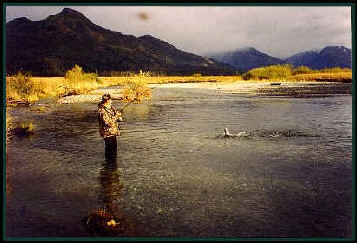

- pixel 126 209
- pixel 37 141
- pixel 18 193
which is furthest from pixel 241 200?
pixel 37 141

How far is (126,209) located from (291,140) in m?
11.3

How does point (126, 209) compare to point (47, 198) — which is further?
point (47, 198)

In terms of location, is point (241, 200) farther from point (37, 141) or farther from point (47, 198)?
point (37, 141)

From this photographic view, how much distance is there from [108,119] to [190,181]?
3.91 m

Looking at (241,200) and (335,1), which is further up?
(335,1)

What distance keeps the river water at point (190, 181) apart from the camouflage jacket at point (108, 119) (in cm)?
131

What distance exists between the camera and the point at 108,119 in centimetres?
1337

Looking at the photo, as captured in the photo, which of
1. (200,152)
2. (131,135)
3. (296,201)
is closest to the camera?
(296,201)

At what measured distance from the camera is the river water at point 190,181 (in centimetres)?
861

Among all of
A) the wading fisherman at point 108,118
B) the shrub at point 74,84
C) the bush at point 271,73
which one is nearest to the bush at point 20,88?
the shrub at point 74,84

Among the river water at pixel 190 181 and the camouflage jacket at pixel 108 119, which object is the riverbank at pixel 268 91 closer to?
the river water at pixel 190 181

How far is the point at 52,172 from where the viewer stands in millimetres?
13039

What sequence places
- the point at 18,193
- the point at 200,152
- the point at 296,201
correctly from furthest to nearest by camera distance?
1. the point at 200,152
2. the point at 18,193
3. the point at 296,201

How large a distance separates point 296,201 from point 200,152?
6384 millimetres
